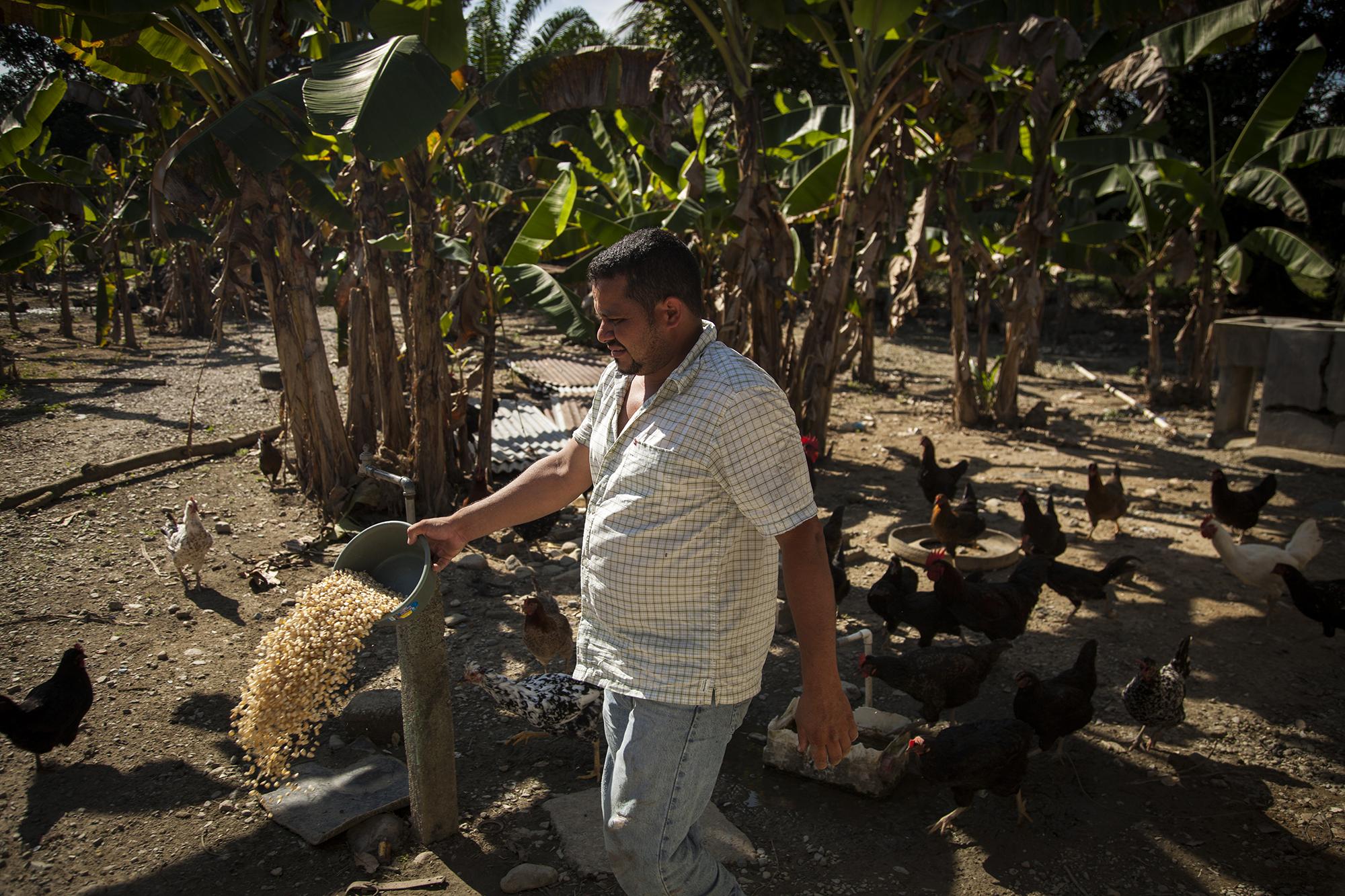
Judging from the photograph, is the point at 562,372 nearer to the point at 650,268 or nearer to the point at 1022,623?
the point at 1022,623

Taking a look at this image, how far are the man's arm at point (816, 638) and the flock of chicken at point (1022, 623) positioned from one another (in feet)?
5.43

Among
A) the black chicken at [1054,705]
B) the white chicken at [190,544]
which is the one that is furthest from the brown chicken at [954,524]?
the white chicken at [190,544]

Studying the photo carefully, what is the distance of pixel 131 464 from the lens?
8055 mm

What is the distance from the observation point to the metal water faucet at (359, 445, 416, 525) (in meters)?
5.47

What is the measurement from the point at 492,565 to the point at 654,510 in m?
4.67

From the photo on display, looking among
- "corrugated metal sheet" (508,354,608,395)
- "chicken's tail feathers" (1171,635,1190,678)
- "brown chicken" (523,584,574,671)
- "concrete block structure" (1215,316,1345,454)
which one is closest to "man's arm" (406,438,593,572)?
"brown chicken" (523,584,574,671)

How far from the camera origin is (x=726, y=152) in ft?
38.0

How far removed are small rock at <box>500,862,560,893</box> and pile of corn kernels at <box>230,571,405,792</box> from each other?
0.94 meters

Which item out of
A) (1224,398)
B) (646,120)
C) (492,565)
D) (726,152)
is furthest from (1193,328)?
(492,565)

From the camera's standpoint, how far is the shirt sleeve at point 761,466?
214 cm

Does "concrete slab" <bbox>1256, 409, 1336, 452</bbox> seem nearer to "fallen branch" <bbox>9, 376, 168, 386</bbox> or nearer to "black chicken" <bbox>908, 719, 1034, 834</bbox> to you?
"black chicken" <bbox>908, 719, 1034, 834</bbox>

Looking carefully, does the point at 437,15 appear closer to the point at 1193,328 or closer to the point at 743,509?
the point at 743,509

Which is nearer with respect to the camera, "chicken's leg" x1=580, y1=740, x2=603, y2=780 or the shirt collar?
the shirt collar

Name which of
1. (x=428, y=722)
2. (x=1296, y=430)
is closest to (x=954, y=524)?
(x=428, y=722)
